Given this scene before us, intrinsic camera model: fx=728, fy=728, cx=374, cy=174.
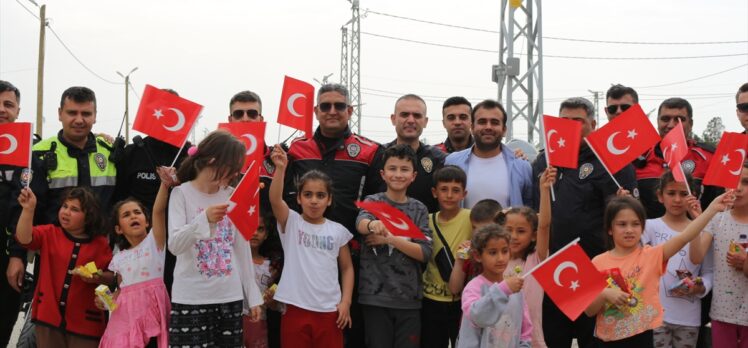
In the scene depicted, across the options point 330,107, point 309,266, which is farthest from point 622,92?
point 309,266

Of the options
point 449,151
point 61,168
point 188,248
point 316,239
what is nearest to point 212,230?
point 188,248

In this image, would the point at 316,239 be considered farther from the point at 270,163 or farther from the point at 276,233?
the point at 270,163

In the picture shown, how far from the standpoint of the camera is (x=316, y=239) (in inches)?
209

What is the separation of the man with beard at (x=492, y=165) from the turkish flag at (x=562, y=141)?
41 cm

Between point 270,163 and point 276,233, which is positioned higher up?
point 270,163

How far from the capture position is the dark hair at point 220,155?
4801 mm

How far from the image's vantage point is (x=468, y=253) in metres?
5.05

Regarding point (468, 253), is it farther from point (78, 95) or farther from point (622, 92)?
point (78, 95)

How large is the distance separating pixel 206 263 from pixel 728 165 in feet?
12.6

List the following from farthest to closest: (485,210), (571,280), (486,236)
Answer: (485,210) → (486,236) → (571,280)

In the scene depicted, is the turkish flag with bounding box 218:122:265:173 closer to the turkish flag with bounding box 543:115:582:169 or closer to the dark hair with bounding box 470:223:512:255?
the dark hair with bounding box 470:223:512:255

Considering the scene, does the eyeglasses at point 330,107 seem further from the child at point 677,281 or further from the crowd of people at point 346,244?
the child at point 677,281

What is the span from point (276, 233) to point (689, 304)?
3.20 meters

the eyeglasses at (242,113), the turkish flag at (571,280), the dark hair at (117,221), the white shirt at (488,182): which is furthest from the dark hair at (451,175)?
the dark hair at (117,221)
